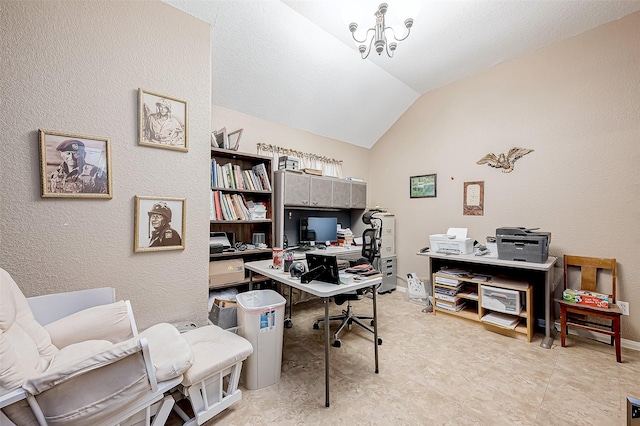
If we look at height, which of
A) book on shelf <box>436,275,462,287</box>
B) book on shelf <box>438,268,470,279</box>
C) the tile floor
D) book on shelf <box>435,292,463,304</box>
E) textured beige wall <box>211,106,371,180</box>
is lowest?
the tile floor

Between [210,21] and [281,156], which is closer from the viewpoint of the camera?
[210,21]

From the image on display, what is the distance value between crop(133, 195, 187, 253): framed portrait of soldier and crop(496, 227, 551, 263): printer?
306 centimetres

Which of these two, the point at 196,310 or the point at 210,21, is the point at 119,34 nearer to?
the point at 210,21

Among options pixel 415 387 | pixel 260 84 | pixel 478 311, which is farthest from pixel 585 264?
pixel 260 84

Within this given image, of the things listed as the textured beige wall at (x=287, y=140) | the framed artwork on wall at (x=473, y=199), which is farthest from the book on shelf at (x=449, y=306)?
the textured beige wall at (x=287, y=140)

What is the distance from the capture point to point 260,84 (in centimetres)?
297

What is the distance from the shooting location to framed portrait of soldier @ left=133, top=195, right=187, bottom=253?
1.79 m

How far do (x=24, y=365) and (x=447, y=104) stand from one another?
14.9 feet

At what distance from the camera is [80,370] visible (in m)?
1.01

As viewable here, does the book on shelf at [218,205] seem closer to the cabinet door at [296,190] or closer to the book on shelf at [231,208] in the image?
the book on shelf at [231,208]

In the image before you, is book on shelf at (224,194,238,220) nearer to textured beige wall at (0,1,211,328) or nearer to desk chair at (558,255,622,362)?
textured beige wall at (0,1,211,328)

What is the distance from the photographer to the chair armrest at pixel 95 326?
137cm

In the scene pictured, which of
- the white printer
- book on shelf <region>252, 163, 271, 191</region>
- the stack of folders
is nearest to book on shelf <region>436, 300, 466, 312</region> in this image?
the stack of folders

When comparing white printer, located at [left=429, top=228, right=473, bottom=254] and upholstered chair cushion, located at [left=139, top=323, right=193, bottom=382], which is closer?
upholstered chair cushion, located at [left=139, top=323, right=193, bottom=382]
